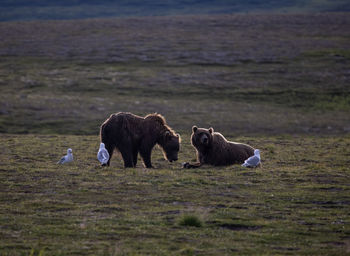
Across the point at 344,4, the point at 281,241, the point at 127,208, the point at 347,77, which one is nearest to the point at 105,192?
the point at 127,208

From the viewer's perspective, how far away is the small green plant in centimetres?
917

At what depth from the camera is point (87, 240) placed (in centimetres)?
823

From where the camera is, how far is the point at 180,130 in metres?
31.6

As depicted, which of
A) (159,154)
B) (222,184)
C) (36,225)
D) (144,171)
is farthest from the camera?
(159,154)

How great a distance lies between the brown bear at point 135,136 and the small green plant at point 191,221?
6502 millimetres

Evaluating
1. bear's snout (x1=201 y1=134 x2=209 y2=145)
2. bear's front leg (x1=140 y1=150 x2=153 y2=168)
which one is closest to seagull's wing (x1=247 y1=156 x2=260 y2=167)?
bear's snout (x1=201 y1=134 x2=209 y2=145)

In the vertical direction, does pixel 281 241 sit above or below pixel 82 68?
above

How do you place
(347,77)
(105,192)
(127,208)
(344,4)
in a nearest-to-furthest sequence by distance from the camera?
(127,208) → (105,192) → (347,77) → (344,4)

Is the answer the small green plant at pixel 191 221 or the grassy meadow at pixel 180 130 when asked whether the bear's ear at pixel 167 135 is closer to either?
the grassy meadow at pixel 180 130

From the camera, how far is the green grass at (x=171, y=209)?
8.13m

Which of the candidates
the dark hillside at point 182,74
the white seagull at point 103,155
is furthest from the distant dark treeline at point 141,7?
the white seagull at point 103,155

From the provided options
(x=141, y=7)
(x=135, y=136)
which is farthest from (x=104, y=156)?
(x=141, y=7)

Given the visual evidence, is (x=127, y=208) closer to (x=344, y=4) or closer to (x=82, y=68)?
(x=82, y=68)

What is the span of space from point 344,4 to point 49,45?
113m
